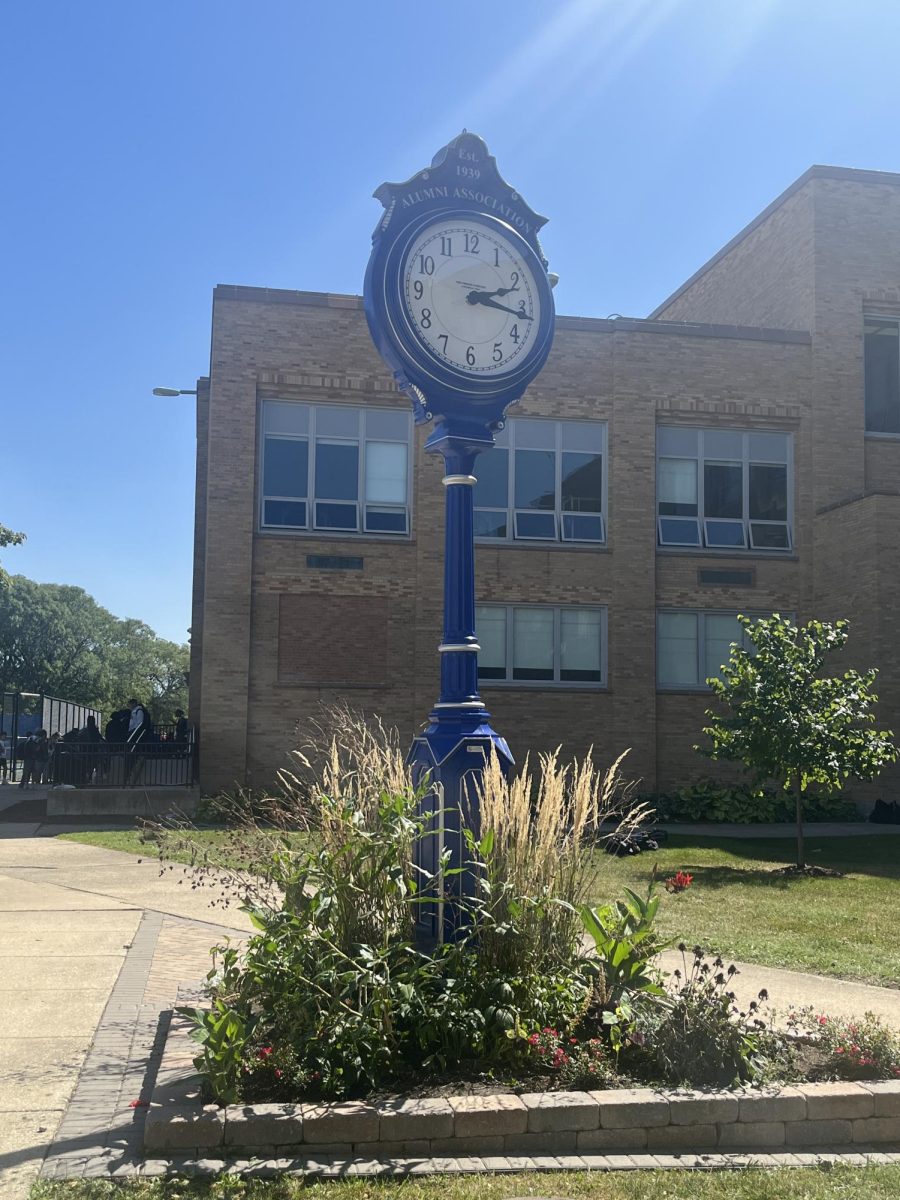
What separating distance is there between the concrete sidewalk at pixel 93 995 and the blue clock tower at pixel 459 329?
2.10 m

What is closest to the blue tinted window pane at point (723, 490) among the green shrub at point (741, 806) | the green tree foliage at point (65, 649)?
the green shrub at point (741, 806)

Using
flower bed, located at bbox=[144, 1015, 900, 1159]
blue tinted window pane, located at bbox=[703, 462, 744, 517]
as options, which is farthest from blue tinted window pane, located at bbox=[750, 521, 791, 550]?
flower bed, located at bbox=[144, 1015, 900, 1159]

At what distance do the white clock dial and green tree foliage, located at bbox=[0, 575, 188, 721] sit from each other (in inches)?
2390

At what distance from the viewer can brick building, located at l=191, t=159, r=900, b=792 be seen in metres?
19.9

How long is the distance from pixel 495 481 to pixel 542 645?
3.14 m

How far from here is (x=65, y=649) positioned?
73000 millimetres

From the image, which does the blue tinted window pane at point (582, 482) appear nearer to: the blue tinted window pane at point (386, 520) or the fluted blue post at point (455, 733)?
the blue tinted window pane at point (386, 520)

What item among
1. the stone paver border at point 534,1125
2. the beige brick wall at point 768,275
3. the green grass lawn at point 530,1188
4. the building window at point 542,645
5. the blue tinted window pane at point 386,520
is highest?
the beige brick wall at point 768,275

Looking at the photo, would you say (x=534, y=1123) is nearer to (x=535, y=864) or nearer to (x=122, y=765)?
(x=535, y=864)

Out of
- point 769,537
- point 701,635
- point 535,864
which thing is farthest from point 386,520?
point 535,864

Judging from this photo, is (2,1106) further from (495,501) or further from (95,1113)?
(495,501)

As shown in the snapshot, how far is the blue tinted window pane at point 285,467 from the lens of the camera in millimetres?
20312

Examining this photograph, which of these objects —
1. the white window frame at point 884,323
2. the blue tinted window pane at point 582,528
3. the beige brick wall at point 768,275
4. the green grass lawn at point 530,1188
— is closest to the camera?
the green grass lawn at point 530,1188

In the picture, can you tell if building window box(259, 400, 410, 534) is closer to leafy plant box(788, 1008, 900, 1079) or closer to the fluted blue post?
the fluted blue post
